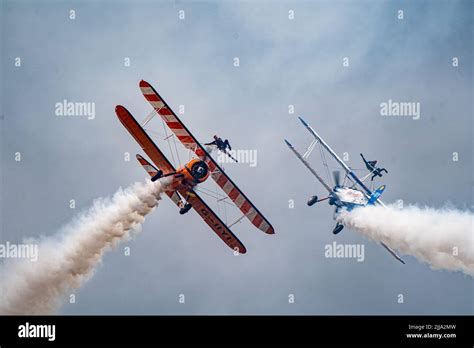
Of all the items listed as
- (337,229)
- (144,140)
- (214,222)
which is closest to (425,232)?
(337,229)

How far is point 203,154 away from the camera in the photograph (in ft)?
132

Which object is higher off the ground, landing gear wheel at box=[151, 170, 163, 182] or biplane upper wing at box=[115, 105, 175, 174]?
biplane upper wing at box=[115, 105, 175, 174]

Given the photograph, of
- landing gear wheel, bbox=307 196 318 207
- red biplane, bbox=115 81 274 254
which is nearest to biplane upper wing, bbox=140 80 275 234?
red biplane, bbox=115 81 274 254

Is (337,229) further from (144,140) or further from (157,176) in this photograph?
(144,140)

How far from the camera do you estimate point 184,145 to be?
4147cm

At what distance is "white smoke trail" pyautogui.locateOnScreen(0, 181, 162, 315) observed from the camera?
130 ft

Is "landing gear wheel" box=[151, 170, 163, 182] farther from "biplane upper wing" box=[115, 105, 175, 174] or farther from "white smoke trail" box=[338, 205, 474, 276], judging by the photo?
"white smoke trail" box=[338, 205, 474, 276]

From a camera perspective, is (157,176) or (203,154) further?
(203,154)

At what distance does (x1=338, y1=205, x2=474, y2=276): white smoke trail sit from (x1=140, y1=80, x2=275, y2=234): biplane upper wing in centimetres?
375

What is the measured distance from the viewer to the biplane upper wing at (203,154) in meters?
40.7

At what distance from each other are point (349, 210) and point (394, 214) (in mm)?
2583

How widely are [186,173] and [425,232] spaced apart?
8.92 metres
